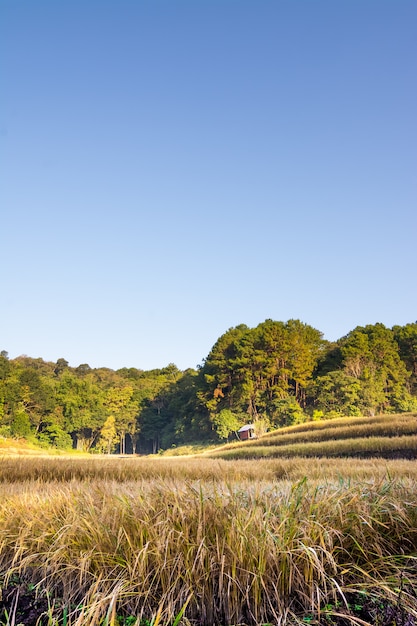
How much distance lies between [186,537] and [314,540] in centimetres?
64

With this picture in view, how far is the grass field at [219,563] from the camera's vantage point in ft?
5.76

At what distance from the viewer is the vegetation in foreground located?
1.76m

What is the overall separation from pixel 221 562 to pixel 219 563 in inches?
4.2

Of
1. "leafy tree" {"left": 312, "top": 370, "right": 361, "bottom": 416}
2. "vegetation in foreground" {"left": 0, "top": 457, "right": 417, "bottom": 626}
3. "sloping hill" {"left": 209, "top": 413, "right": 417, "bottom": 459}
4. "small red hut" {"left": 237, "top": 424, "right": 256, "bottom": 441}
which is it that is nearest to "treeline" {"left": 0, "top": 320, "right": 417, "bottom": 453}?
"leafy tree" {"left": 312, "top": 370, "right": 361, "bottom": 416}

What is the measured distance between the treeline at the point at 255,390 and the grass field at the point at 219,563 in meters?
39.6

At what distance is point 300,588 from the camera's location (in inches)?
77.1

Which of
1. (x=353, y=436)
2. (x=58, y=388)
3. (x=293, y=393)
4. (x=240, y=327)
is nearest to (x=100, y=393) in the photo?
(x=58, y=388)

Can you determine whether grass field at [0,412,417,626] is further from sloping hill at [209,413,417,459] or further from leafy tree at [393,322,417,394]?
leafy tree at [393,322,417,394]

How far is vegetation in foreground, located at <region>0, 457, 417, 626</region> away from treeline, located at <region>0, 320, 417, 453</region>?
130ft

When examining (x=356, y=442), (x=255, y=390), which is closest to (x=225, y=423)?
(x=255, y=390)

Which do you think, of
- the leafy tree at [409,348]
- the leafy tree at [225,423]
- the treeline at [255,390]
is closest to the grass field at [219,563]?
the treeline at [255,390]

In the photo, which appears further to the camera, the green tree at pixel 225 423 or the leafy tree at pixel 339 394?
the green tree at pixel 225 423

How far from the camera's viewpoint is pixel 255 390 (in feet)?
158

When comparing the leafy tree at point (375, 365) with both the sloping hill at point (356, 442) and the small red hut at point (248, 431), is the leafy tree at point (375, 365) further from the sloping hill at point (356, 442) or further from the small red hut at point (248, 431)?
the sloping hill at point (356, 442)
